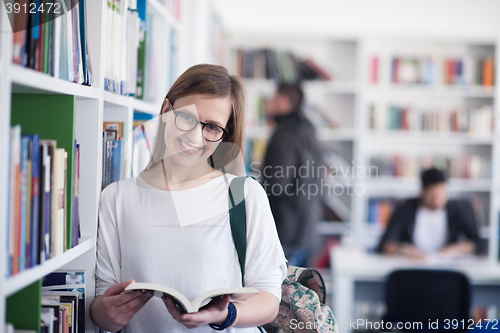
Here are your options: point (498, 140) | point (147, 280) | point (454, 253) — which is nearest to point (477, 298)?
point (454, 253)

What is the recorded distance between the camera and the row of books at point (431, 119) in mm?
3432

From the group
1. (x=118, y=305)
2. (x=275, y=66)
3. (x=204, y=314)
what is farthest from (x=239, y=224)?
(x=275, y=66)

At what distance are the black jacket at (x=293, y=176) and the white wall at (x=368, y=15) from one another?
55.5 inches

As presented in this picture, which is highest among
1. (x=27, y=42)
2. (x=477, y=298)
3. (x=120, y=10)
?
(x=120, y=10)

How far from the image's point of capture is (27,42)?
783mm

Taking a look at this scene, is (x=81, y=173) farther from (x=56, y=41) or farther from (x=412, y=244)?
(x=412, y=244)

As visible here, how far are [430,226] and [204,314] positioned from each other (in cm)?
234

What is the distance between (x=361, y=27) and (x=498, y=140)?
1473 millimetres

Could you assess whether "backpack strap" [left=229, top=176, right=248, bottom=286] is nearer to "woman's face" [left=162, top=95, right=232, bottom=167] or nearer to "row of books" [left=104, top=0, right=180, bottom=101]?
"woman's face" [left=162, top=95, right=232, bottom=167]

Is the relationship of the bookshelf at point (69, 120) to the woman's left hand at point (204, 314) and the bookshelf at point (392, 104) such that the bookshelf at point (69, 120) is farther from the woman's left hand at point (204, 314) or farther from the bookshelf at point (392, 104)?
the bookshelf at point (392, 104)

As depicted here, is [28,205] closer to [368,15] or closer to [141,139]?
[141,139]

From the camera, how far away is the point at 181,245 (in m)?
1.03

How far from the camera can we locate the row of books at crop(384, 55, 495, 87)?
3.44 m

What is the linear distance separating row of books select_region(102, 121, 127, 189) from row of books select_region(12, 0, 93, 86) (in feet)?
0.73
